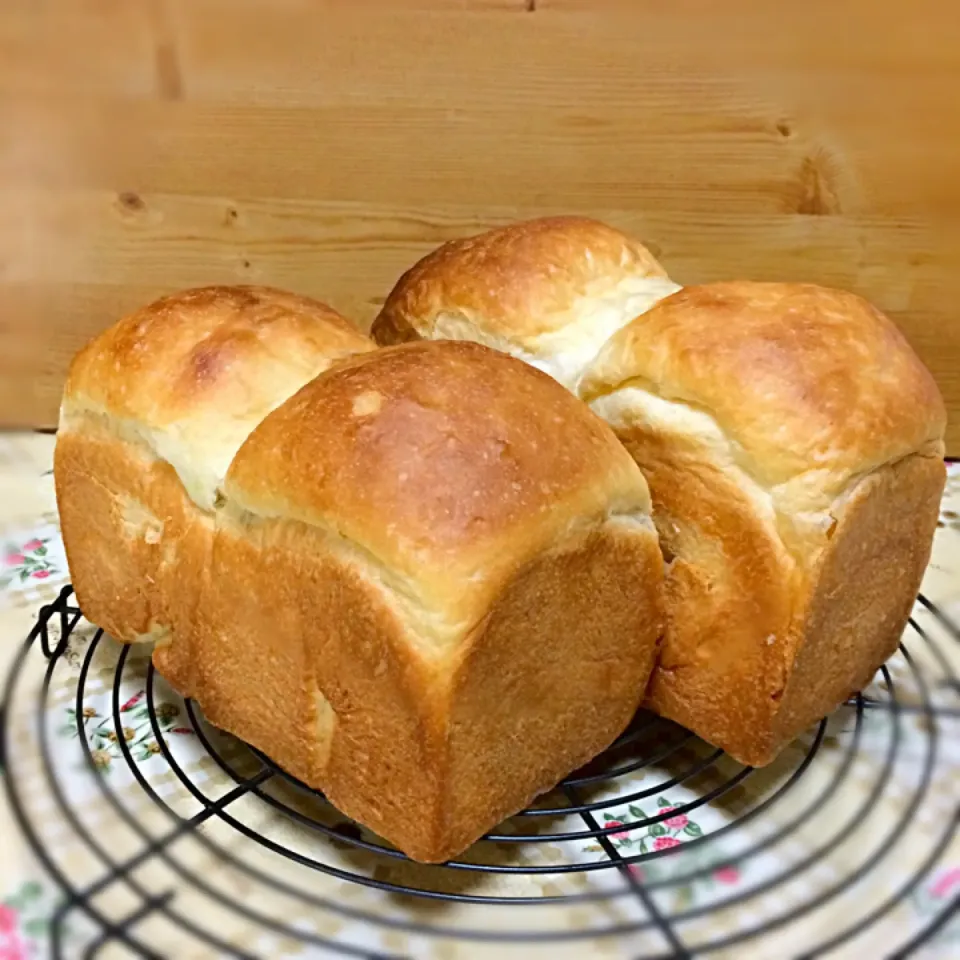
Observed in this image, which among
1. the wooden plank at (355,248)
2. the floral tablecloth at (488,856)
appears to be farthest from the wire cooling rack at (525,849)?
the wooden plank at (355,248)

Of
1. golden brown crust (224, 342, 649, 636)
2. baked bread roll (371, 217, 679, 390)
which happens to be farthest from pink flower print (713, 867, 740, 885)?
baked bread roll (371, 217, 679, 390)

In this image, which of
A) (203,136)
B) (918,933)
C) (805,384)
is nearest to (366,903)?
(918,933)

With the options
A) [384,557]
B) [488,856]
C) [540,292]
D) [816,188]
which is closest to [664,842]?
[488,856]

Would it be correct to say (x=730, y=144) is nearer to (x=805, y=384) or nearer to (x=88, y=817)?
(x=805, y=384)

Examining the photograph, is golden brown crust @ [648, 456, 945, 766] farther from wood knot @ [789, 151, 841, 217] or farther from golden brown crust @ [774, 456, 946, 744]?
wood knot @ [789, 151, 841, 217]

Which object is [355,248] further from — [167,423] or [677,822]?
[677,822]

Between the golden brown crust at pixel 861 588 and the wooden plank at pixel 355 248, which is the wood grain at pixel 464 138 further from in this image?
the golden brown crust at pixel 861 588
